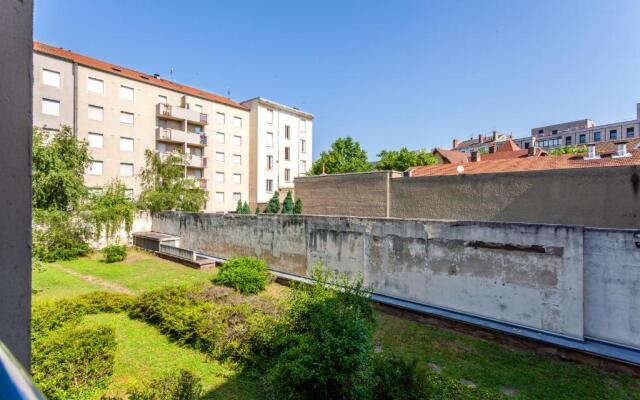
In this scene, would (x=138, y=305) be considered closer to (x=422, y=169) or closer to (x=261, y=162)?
(x=422, y=169)

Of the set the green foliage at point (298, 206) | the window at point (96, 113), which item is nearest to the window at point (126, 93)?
the window at point (96, 113)

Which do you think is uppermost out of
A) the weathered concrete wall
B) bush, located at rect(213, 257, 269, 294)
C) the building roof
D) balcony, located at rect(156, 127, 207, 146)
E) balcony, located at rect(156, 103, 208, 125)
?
the building roof

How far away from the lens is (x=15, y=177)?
1314mm

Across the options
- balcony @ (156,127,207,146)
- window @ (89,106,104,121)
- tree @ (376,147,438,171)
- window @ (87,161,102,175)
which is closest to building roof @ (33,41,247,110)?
window @ (89,106,104,121)

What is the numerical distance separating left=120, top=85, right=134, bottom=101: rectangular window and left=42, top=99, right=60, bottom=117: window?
181 inches

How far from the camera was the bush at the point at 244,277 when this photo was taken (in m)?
11.9

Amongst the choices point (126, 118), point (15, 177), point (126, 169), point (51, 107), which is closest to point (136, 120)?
point (126, 118)

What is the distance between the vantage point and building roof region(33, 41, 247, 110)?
23.7 metres

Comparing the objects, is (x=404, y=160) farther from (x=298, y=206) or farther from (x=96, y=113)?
(x=96, y=113)

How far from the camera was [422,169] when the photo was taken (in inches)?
978

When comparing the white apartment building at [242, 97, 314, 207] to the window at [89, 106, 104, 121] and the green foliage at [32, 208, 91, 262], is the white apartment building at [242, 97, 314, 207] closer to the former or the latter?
the window at [89, 106, 104, 121]

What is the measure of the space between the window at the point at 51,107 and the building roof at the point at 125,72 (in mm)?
3271

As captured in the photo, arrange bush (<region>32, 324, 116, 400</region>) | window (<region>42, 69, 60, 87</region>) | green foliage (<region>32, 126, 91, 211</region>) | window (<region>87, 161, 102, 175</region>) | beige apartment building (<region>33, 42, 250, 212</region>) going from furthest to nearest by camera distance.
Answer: window (<region>87, 161, 102, 175</region>)
beige apartment building (<region>33, 42, 250, 212</region>)
window (<region>42, 69, 60, 87</region>)
green foliage (<region>32, 126, 91, 211</region>)
bush (<region>32, 324, 116, 400</region>)

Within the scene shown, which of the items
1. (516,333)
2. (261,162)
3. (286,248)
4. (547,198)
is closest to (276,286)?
(286,248)
